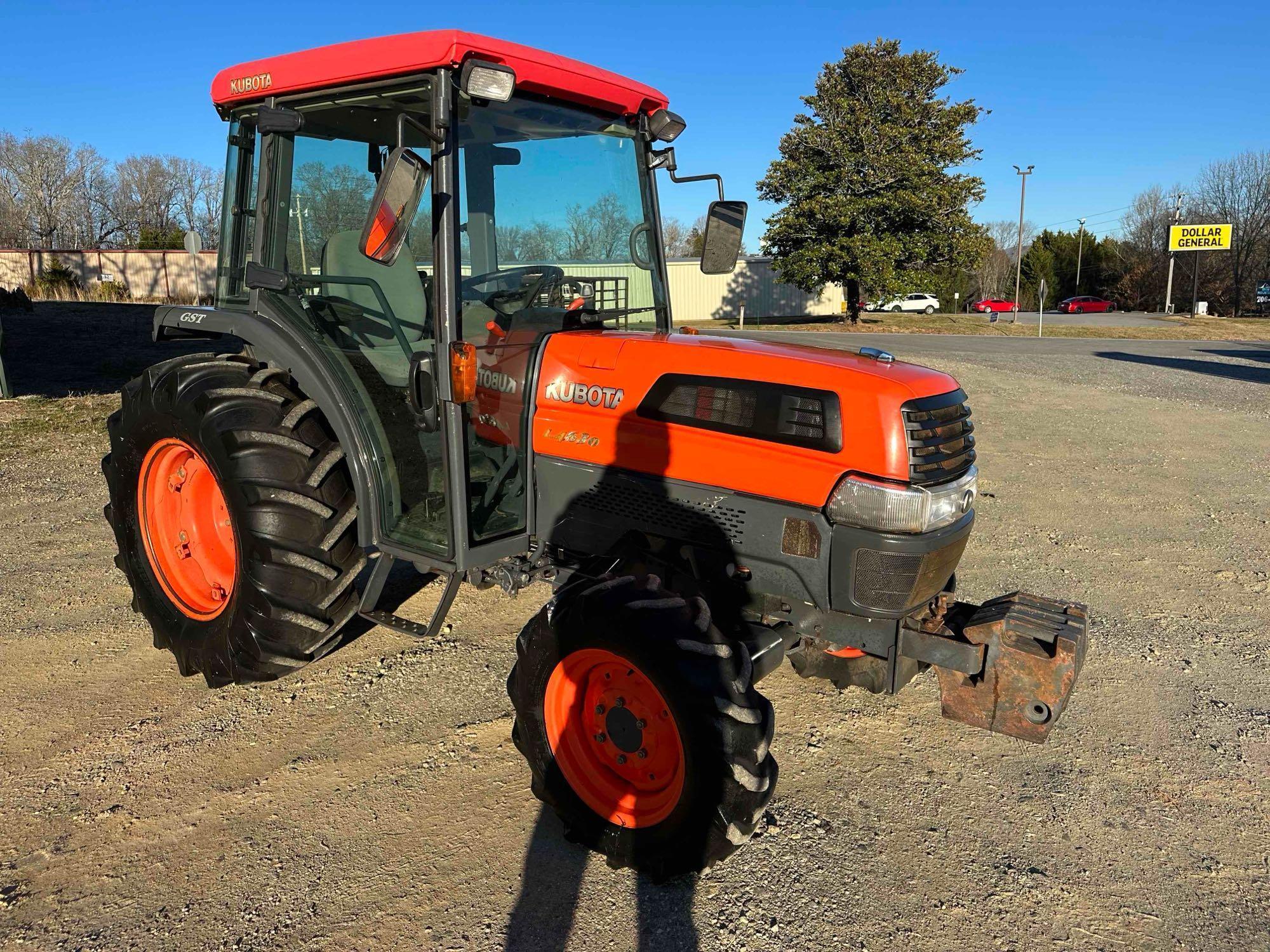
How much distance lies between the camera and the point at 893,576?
2852 millimetres

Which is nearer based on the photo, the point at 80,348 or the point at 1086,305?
the point at 80,348

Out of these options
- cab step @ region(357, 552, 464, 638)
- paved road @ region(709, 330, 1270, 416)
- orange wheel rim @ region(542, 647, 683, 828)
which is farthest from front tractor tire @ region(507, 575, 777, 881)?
paved road @ region(709, 330, 1270, 416)

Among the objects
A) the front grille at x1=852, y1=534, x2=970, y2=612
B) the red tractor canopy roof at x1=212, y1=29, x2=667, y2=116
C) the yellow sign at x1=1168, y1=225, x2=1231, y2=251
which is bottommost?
the front grille at x1=852, y1=534, x2=970, y2=612

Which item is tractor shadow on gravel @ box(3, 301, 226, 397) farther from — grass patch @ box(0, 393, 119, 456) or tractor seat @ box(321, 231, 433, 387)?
tractor seat @ box(321, 231, 433, 387)

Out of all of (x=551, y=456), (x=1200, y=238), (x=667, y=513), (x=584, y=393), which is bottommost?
(x=667, y=513)

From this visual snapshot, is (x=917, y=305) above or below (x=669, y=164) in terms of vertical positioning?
above

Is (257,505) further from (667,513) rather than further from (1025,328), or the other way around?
(1025,328)

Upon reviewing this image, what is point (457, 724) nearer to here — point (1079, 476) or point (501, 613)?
point (501, 613)

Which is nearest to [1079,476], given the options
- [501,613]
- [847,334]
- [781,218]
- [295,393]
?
[501,613]

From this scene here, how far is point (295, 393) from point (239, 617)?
953 millimetres

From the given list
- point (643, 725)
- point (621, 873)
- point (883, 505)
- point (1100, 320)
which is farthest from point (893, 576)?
point (1100, 320)

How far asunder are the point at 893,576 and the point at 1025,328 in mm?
31651

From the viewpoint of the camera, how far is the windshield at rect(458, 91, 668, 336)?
3455mm

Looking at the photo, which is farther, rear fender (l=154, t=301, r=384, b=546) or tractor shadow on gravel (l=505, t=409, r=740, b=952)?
rear fender (l=154, t=301, r=384, b=546)
